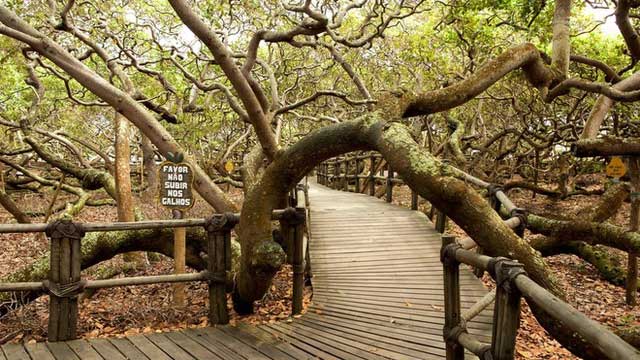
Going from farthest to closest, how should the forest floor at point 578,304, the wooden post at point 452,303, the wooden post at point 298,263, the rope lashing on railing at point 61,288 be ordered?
1. the wooden post at point 298,263
2. the forest floor at point 578,304
3. the rope lashing on railing at point 61,288
4. the wooden post at point 452,303

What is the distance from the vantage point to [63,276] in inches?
167

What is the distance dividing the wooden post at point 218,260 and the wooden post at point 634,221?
5.72 m

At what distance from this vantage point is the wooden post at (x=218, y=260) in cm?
480

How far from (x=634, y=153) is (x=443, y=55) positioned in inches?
456

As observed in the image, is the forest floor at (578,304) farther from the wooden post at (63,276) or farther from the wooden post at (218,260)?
the wooden post at (63,276)

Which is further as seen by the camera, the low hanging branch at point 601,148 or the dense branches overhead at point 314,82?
the low hanging branch at point 601,148

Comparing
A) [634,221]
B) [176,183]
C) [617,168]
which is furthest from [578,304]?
[176,183]

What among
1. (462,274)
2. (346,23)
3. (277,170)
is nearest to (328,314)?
(277,170)

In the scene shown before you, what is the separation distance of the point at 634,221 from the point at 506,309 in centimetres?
573

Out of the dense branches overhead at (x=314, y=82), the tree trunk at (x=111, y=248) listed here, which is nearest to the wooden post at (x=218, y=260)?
the dense branches overhead at (x=314, y=82)

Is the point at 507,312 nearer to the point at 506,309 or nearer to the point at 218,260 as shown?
the point at 506,309

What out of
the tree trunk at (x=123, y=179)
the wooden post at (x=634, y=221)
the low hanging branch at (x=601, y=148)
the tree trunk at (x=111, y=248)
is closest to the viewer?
the low hanging branch at (x=601, y=148)

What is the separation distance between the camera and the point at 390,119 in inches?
138

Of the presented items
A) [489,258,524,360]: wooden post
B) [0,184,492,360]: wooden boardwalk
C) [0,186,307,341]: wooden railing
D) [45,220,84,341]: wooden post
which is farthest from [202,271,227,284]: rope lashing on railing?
[489,258,524,360]: wooden post
